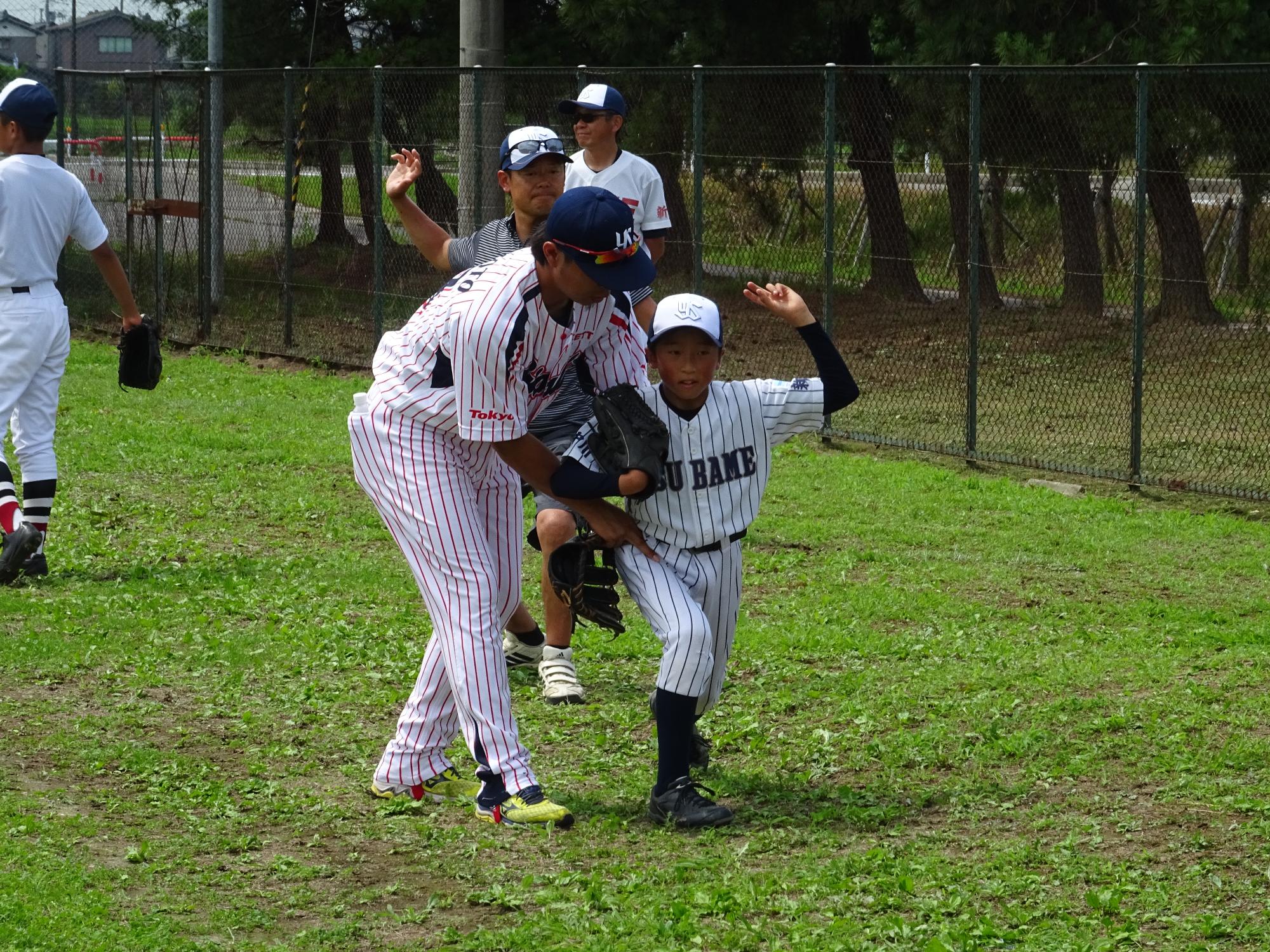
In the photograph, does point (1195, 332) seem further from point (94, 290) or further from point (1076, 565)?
point (94, 290)

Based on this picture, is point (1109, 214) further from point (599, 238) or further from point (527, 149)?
point (599, 238)

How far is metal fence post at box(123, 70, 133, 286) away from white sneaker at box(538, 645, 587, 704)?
1035 centimetres

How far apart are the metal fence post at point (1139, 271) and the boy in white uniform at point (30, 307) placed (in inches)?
214

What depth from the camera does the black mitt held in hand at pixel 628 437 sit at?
13.8 feet

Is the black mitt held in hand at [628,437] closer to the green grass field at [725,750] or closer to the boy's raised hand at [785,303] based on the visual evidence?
the boy's raised hand at [785,303]

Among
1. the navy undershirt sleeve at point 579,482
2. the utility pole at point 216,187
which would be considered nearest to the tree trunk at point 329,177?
the utility pole at point 216,187

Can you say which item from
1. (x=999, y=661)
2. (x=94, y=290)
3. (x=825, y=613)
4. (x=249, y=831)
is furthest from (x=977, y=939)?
(x=94, y=290)

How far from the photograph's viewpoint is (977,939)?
3.65 meters

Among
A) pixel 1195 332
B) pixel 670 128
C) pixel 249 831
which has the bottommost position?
pixel 249 831

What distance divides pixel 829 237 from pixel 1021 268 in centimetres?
161

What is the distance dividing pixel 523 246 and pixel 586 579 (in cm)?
121

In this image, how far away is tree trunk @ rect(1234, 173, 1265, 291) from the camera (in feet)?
36.6

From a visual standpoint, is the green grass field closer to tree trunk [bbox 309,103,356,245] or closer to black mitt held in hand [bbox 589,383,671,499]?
black mitt held in hand [bbox 589,383,671,499]

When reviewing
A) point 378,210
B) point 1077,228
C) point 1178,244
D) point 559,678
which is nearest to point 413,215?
point 559,678
